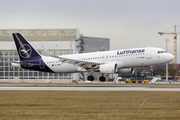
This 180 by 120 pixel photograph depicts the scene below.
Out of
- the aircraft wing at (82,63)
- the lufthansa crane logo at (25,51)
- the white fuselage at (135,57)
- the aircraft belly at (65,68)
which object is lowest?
the aircraft belly at (65,68)

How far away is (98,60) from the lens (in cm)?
5212

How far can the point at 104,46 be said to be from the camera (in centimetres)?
13450

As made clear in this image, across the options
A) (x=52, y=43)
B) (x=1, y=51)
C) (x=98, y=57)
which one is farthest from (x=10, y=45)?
(x=98, y=57)

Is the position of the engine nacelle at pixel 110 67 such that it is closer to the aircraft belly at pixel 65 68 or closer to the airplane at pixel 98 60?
the airplane at pixel 98 60

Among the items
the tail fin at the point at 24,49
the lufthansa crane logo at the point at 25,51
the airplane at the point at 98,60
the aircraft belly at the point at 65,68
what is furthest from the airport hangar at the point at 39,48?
the aircraft belly at the point at 65,68

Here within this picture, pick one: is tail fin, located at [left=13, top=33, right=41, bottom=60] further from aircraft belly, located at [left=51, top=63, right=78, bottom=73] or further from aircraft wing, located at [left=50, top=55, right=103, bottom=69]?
aircraft wing, located at [left=50, top=55, right=103, bottom=69]

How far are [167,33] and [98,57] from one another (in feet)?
318

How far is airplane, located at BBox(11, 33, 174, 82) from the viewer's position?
48250 mm

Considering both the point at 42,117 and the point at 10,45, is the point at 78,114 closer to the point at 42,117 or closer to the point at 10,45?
the point at 42,117

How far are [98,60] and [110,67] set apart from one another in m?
4.11

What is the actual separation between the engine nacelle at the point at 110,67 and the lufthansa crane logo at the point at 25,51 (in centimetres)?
1590

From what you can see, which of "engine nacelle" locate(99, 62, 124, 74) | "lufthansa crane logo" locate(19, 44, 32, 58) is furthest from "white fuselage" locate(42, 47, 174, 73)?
"lufthansa crane logo" locate(19, 44, 32, 58)

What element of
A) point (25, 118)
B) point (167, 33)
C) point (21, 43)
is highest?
point (167, 33)

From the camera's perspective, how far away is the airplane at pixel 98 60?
4825cm
